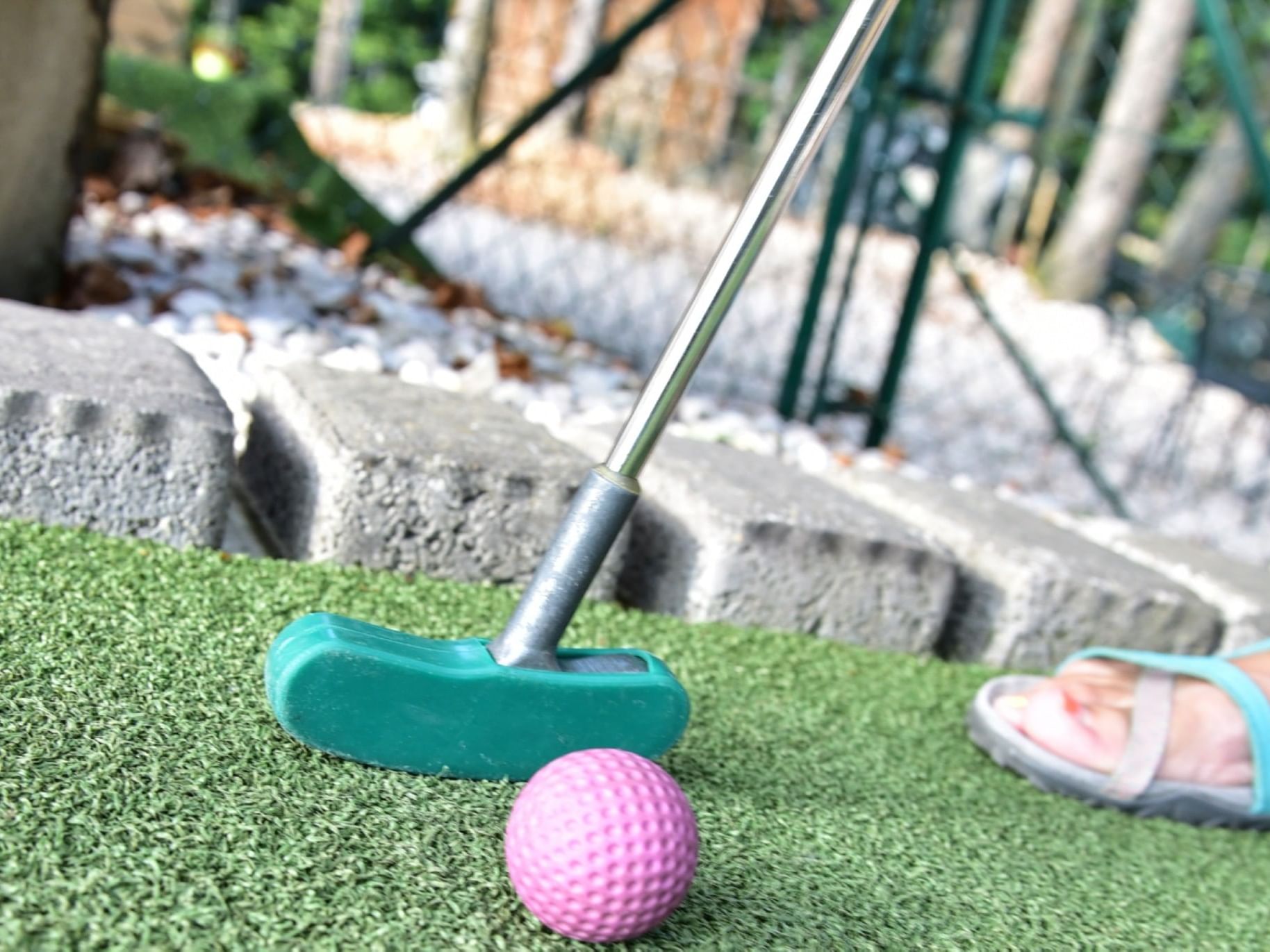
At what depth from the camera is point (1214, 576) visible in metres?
1.91

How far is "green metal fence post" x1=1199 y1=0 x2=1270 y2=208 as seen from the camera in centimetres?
237

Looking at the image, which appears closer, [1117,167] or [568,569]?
[568,569]

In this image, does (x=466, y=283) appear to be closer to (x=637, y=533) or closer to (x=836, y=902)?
(x=637, y=533)

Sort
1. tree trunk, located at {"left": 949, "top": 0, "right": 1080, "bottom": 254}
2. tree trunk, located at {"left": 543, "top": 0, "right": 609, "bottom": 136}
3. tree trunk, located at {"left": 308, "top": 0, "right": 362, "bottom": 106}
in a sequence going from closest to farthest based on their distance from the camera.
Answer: tree trunk, located at {"left": 308, "top": 0, "right": 362, "bottom": 106}
tree trunk, located at {"left": 543, "top": 0, "right": 609, "bottom": 136}
tree trunk, located at {"left": 949, "top": 0, "right": 1080, "bottom": 254}

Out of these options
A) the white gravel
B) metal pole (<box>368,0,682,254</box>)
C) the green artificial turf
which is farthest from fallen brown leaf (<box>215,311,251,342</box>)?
the green artificial turf

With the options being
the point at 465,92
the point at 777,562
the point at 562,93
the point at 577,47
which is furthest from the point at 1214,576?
the point at 577,47

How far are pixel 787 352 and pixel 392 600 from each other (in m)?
2.70

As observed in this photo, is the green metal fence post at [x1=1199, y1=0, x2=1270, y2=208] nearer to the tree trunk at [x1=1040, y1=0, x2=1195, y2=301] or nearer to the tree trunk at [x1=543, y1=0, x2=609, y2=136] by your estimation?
the tree trunk at [x1=543, y1=0, x2=609, y2=136]

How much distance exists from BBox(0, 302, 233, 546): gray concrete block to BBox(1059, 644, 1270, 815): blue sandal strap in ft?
3.29

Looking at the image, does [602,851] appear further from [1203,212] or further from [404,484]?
[1203,212]

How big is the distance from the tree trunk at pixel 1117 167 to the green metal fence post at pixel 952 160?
5731mm

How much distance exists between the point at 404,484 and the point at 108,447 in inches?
11.9

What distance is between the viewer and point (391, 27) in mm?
8047

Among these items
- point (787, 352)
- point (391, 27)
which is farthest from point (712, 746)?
Result: point (391, 27)
